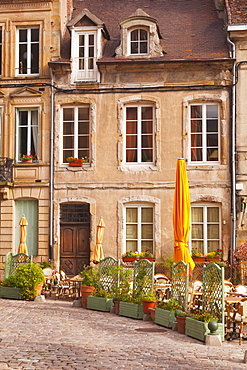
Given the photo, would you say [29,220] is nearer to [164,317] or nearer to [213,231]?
[213,231]

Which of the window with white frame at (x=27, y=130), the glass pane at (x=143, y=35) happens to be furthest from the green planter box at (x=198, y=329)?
the glass pane at (x=143, y=35)

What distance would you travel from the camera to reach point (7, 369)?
7.25 metres

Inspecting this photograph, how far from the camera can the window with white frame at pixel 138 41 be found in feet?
64.5

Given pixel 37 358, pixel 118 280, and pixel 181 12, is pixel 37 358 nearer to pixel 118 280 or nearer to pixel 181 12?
pixel 118 280

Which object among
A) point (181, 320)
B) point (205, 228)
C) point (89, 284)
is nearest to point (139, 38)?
point (205, 228)

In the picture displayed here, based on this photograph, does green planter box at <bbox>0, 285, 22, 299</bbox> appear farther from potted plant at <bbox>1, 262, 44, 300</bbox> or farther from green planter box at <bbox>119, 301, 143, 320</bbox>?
green planter box at <bbox>119, 301, 143, 320</bbox>

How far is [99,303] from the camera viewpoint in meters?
13.8

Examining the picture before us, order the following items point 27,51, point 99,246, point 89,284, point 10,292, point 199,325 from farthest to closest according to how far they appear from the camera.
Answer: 1. point 27,51
2. point 99,246
3. point 10,292
4. point 89,284
5. point 199,325

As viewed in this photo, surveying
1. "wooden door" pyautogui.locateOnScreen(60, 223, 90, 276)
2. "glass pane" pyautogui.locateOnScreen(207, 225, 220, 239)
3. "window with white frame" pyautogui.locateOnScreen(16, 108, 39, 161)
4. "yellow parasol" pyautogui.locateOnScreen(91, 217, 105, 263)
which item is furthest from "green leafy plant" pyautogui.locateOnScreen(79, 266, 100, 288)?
"window with white frame" pyautogui.locateOnScreen(16, 108, 39, 161)

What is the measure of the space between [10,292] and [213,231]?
21.8 feet

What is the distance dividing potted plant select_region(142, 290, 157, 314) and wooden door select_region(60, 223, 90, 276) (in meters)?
6.89

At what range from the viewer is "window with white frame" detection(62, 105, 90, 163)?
64.3 ft

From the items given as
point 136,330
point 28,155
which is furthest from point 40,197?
point 136,330

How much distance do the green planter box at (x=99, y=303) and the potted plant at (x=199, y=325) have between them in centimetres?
340
